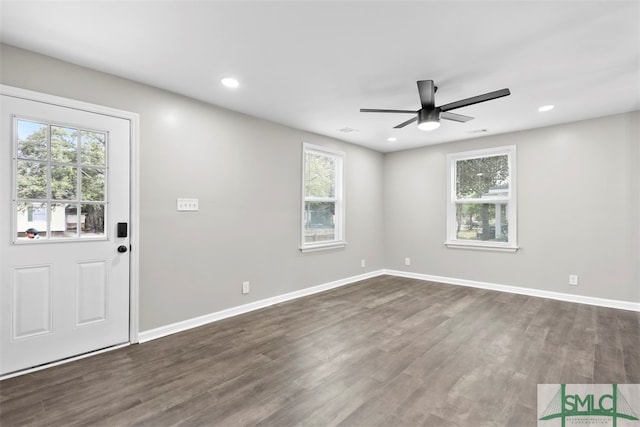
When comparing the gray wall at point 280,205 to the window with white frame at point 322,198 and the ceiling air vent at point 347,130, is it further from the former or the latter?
the ceiling air vent at point 347,130

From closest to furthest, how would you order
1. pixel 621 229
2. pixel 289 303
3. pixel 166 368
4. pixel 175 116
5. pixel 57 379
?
pixel 57 379, pixel 166 368, pixel 175 116, pixel 621 229, pixel 289 303

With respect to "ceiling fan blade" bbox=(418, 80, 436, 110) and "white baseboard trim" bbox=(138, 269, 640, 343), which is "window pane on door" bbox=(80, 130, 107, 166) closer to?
"white baseboard trim" bbox=(138, 269, 640, 343)

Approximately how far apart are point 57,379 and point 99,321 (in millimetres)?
532

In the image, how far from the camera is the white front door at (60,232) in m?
2.34

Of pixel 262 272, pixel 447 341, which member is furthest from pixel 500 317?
pixel 262 272

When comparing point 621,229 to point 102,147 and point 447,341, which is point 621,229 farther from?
point 102,147

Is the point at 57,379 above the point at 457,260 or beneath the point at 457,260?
beneath

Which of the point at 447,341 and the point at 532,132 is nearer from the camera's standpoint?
the point at 447,341

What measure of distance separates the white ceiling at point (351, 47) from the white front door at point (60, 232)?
2.02 feet

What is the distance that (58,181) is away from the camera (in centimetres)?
255

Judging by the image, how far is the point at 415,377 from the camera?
91.5 inches

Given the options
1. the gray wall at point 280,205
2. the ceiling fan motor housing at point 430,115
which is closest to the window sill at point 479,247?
the gray wall at point 280,205

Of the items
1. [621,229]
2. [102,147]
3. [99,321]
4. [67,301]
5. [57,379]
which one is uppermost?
[102,147]

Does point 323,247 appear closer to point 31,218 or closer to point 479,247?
point 479,247
